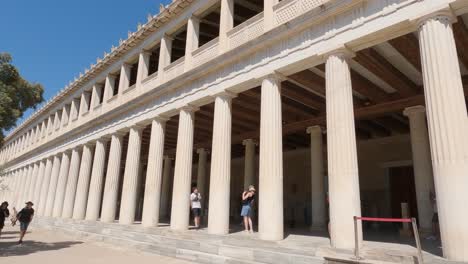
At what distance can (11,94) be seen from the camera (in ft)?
38.6

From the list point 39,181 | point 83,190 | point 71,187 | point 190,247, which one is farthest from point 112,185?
point 39,181

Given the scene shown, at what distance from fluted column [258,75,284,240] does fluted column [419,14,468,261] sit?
389cm

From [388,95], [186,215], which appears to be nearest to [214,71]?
[186,215]

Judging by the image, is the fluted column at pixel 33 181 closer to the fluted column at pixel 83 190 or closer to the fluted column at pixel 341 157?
the fluted column at pixel 83 190

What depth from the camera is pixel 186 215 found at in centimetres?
1189

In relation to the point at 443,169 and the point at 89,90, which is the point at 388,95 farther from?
the point at 89,90

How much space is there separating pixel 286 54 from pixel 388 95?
5213 mm

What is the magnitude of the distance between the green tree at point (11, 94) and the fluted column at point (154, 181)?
5182 mm

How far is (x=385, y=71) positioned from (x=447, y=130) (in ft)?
14.6

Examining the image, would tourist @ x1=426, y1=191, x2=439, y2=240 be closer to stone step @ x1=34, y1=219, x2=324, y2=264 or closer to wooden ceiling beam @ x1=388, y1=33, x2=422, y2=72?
wooden ceiling beam @ x1=388, y1=33, x2=422, y2=72

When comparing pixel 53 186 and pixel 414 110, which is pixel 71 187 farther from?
pixel 414 110

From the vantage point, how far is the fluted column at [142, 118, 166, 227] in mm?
13297

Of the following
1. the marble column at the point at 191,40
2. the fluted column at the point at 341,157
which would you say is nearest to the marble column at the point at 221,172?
the marble column at the point at 191,40

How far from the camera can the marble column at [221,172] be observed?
406 inches
